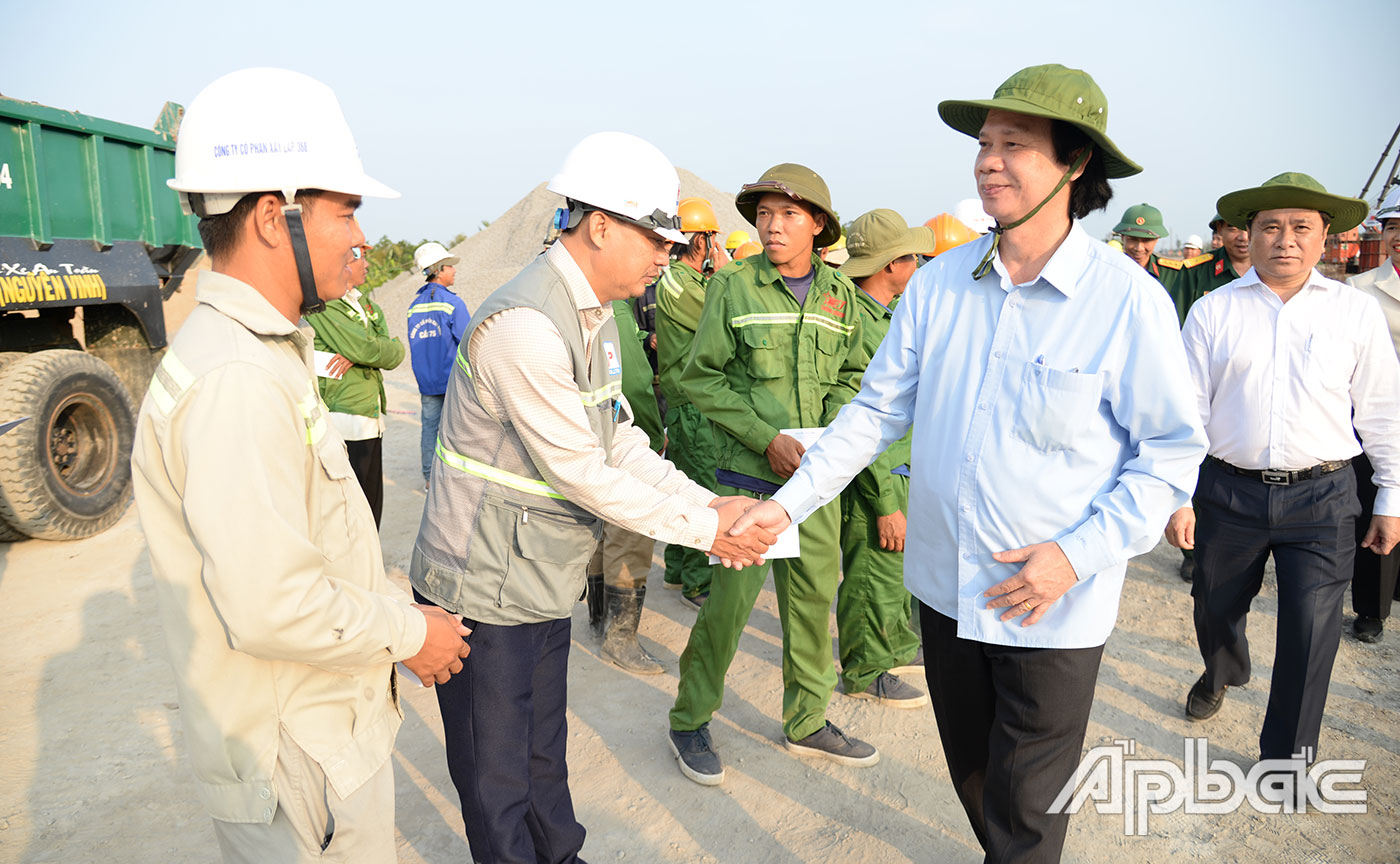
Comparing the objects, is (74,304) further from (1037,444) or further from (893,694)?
(1037,444)

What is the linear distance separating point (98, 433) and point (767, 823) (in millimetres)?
6617

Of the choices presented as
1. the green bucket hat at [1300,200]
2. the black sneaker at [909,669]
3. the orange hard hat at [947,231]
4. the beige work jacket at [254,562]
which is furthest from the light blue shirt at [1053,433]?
the orange hard hat at [947,231]

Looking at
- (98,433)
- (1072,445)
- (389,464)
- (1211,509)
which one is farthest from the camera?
(389,464)

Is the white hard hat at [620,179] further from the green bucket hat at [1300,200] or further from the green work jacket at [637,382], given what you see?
the green bucket hat at [1300,200]

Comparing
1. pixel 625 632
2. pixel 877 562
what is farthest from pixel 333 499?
pixel 625 632

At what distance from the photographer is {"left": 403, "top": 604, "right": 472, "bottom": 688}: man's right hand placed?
191 cm

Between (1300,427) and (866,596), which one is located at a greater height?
(1300,427)

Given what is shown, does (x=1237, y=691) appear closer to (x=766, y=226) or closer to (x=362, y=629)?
(x=766, y=226)

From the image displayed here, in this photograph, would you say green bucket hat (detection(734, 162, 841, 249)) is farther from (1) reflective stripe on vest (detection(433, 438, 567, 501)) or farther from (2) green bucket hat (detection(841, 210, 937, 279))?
(1) reflective stripe on vest (detection(433, 438, 567, 501))

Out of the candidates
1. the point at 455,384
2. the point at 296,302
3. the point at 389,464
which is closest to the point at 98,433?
the point at 389,464

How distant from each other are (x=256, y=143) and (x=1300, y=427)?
12.7 feet

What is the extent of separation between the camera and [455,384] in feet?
8.20

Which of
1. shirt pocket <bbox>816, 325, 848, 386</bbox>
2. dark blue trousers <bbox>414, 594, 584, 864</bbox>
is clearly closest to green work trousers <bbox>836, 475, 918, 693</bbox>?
shirt pocket <bbox>816, 325, 848, 386</bbox>

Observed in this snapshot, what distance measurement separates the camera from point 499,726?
248 cm
